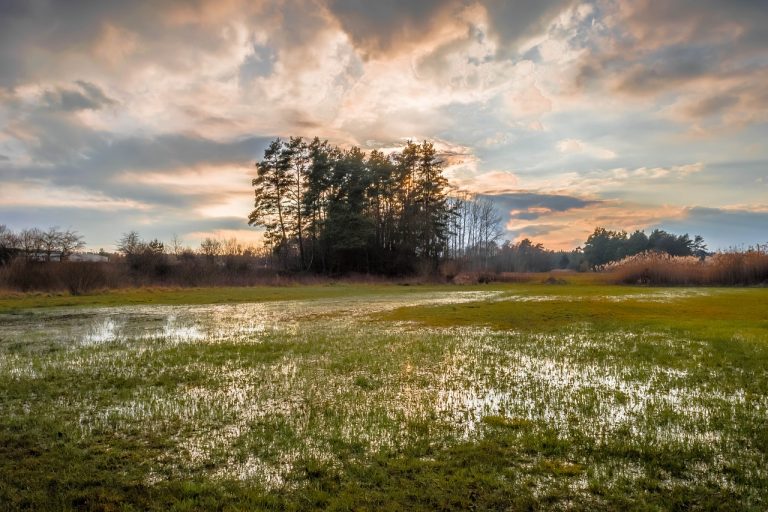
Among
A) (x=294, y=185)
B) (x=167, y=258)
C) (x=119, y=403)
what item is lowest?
(x=119, y=403)

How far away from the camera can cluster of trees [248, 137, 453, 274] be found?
5691 cm

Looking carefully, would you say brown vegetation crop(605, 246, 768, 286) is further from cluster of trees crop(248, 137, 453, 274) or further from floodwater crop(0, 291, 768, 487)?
floodwater crop(0, 291, 768, 487)

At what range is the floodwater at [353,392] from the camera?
5.39 metres

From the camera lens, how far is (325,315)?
65.1 ft

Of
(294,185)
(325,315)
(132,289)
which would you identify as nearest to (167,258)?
(132,289)

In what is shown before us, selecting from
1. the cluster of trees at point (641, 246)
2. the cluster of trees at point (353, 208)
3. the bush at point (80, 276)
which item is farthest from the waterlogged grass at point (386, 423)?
the cluster of trees at point (641, 246)

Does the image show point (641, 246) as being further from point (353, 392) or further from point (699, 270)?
point (353, 392)

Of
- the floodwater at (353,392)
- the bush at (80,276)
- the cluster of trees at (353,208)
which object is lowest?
the floodwater at (353,392)

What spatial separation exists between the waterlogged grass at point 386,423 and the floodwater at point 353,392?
4cm

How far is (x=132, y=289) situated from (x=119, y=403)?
105ft

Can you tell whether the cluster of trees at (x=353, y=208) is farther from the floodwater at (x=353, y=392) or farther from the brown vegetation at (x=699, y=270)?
the floodwater at (x=353, y=392)

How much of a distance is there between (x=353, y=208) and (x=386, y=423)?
53.4 meters

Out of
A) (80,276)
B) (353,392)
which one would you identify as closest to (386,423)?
(353,392)

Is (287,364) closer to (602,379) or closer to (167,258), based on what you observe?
(602,379)
